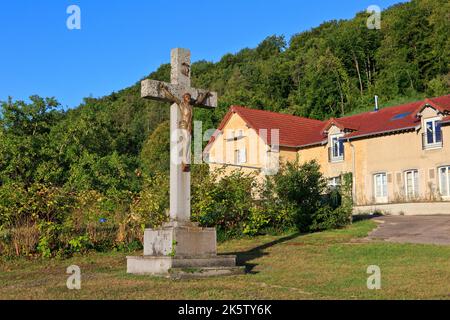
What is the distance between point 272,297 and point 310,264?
5782 mm

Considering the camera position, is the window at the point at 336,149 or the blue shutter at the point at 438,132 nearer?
the blue shutter at the point at 438,132

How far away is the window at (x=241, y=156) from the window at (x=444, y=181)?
16.6 metres

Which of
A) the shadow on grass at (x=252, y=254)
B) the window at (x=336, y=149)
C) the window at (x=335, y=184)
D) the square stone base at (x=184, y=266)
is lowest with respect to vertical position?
the shadow on grass at (x=252, y=254)

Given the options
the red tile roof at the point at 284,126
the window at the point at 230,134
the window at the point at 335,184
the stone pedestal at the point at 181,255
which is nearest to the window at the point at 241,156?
the window at the point at 230,134

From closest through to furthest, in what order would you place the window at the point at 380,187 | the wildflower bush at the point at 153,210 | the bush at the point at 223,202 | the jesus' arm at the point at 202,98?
1. the jesus' arm at the point at 202,98
2. the wildflower bush at the point at 153,210
3. the bush at the point at 223,202
4. the window at the point at 380,187

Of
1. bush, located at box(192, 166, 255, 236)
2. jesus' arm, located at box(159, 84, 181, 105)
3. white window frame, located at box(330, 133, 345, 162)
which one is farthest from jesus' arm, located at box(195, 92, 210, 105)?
white window frame, located at box(330, 133, 345, 162)

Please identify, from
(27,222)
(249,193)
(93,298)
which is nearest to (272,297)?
(93,298)

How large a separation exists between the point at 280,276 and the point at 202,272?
1.78 meters

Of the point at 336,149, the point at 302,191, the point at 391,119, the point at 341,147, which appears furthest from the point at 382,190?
the point at 302,191

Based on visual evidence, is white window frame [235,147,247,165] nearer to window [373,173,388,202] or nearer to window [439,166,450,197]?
window [373,173,388,202]

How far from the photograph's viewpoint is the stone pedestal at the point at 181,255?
11.7 m

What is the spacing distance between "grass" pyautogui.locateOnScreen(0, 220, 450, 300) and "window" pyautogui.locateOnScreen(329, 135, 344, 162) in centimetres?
1858

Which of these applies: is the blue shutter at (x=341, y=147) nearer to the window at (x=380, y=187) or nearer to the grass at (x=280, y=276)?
the window at (x=380, y=187)

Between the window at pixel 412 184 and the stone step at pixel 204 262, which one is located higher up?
the window at pixel 412 184
